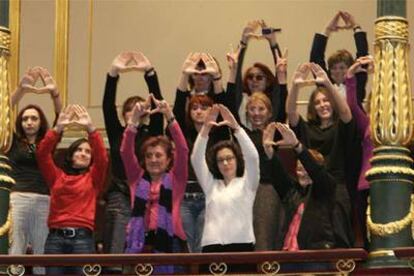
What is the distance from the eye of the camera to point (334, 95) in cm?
1238

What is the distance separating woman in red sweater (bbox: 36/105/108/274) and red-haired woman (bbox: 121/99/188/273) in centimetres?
28

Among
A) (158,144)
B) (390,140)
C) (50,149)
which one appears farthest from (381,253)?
(50,149)

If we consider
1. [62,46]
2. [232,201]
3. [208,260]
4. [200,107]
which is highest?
[62,46]

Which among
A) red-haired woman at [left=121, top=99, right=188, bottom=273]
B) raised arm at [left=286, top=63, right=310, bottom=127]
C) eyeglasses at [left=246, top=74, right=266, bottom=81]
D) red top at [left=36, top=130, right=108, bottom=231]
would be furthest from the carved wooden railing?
eyeglasses at [left=246, top=74, right=266, bottom=81]

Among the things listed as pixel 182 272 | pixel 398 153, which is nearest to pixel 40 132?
pixel 182 272

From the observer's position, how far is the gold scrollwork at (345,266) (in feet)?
38.1

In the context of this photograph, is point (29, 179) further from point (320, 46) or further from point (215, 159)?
point (320, 46)

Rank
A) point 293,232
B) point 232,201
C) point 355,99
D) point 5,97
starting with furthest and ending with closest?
point 5,97 < point 355,99 < point 232,201 < point 293,232

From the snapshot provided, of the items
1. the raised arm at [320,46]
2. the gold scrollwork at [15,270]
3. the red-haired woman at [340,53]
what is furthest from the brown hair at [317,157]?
the gold scrollwork at [15,270]

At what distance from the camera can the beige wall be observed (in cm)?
1553

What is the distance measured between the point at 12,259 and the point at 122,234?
43.3 inches

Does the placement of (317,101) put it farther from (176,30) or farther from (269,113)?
(176,30)

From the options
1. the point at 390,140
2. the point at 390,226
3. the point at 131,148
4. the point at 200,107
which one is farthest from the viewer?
the point at 200,107

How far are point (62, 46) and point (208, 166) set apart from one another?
3519 mm
